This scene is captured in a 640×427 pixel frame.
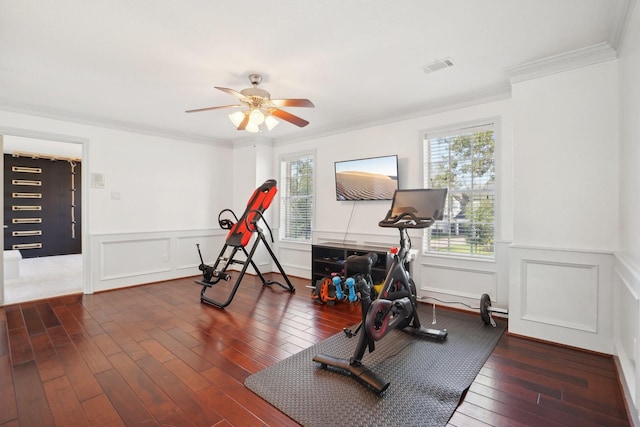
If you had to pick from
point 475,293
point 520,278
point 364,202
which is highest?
point 364,202

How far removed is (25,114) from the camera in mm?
3967

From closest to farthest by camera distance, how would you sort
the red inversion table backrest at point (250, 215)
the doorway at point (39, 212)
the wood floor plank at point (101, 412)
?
the wood floor plank at point (101, 412) → the red inversion table backrest at point (250, 215) → the doorway at point (39, 212)

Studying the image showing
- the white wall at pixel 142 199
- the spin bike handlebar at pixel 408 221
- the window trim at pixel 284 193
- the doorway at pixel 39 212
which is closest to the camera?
the spin bike handlebar at pixel 408 221

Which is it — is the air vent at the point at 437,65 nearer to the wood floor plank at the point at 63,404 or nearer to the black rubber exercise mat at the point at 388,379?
the black rubber exercise mat at the point at 388,379

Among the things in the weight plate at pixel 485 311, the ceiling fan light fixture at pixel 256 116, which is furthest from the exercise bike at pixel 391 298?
the ceiling fan light fixture at pixel 256 116

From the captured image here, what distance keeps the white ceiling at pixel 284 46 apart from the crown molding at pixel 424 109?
3 centimetres

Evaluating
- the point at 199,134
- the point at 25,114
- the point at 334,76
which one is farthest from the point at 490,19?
the point at 25,114

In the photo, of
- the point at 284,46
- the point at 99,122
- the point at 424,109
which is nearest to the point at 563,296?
the point at 424,109

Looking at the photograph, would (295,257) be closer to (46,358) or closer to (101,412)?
(46,358)

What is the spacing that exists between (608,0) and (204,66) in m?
3.07

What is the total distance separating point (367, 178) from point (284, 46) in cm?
234

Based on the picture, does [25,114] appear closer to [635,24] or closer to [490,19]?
[490,19]

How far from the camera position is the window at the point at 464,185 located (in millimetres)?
3559

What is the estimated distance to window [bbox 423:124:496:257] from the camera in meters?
3.56
